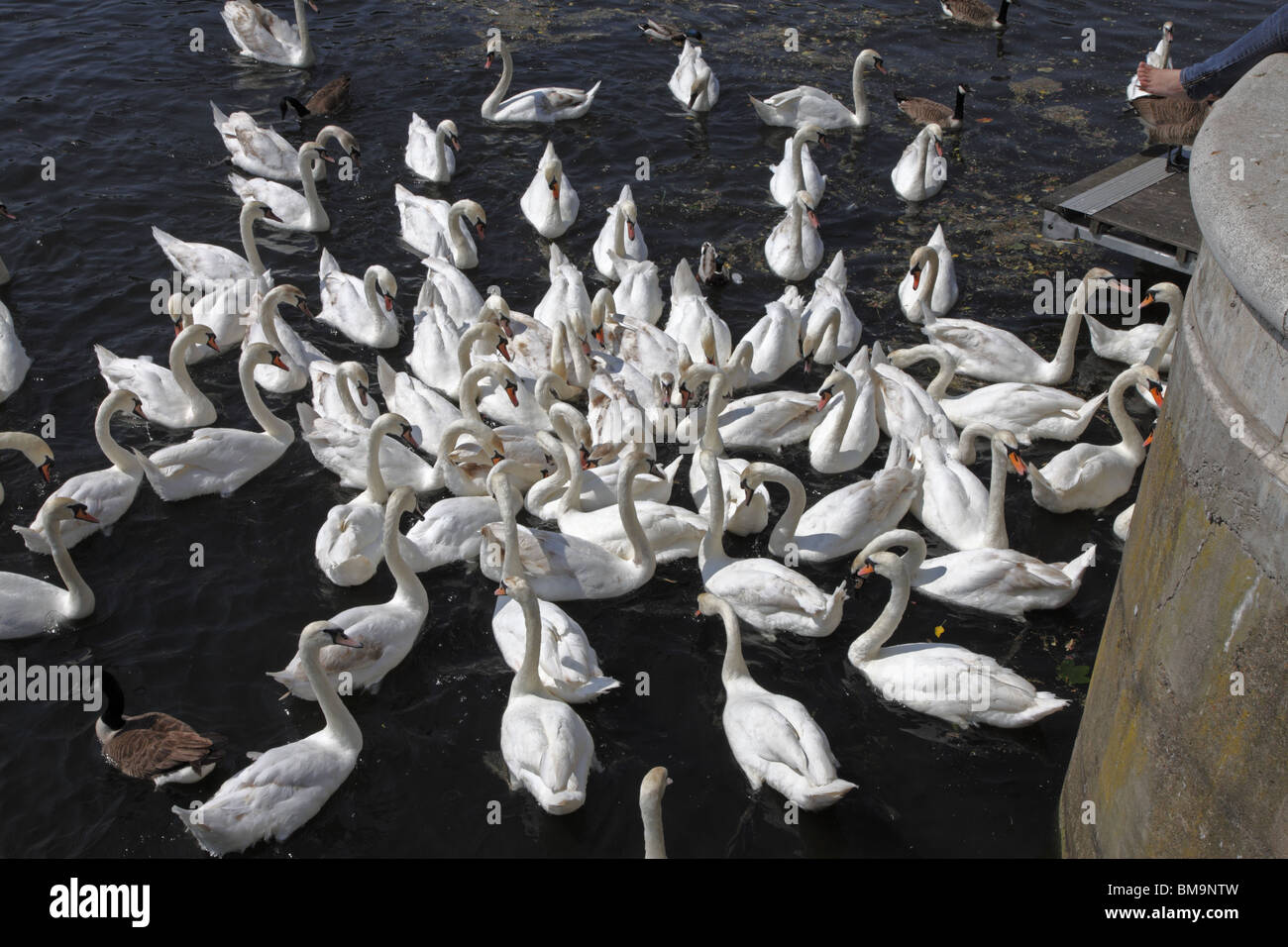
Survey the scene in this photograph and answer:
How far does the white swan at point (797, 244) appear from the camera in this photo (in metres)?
14.6

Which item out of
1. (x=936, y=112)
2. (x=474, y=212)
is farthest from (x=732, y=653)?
(x=936, y=112)

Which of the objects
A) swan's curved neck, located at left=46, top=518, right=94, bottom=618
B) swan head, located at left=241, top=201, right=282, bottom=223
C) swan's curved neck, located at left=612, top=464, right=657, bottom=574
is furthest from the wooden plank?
swan's curved neck, located at left=46, top=518, right=94, bottom=618

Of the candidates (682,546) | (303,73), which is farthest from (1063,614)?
(303,73)

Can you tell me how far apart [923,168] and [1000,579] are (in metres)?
8.31

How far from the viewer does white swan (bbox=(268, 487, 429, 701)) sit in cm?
912

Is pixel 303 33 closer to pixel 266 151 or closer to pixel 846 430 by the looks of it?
pixel 266 151

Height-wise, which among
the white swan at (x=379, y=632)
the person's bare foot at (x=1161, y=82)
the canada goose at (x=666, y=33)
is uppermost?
the person's bare foot at (x=1161, y=82)

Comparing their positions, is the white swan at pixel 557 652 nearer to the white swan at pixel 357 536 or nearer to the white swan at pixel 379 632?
the white swan at pixel 379 632

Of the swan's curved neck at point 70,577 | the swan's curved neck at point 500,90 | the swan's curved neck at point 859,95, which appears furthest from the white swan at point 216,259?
the swan's curved neck at point 859,95

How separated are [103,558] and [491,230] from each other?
23.8 ft

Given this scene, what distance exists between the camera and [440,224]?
15305mm

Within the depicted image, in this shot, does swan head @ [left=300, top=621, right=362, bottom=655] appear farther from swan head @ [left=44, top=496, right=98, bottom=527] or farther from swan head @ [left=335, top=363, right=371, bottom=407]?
swan head @ [left=335, top=363, right=371, bottom=407]

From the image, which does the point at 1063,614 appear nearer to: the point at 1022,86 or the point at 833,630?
the point at 833,630

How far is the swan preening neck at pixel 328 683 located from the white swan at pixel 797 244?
816cm
